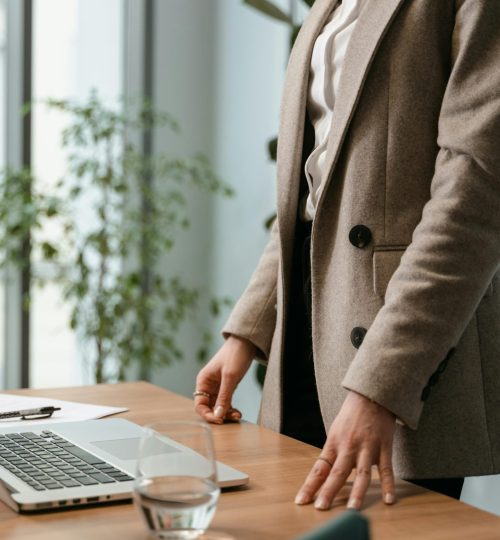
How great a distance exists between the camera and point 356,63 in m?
1.32

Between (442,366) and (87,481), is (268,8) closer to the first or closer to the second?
(442,366)

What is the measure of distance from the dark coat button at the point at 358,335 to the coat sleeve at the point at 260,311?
0.28 meters

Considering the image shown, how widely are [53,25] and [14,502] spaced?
3.63 meters

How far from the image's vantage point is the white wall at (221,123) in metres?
4.09

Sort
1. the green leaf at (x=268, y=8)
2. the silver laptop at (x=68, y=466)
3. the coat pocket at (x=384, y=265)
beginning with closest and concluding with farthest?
the silver laptop at (x=68, y=466)
the coat pocket at (x=384, y=265)
the green leaf at (x=268, y=8)

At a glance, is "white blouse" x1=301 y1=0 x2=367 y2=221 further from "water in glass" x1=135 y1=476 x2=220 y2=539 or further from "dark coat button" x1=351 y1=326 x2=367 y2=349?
"water in glass" x1=135 y1=476 x2=220 y2=539

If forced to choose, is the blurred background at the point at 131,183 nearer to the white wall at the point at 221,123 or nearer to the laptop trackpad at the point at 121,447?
the white wall at the point at 221,123

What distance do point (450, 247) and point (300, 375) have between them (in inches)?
18.4

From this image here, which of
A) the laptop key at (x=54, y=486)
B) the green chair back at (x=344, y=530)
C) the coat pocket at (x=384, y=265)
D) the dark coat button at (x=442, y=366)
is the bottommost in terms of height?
the laptop key at (x=54, y=486)

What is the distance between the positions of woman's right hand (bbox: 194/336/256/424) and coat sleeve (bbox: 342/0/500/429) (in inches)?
13.7

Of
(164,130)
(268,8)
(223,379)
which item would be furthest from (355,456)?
(164,130)

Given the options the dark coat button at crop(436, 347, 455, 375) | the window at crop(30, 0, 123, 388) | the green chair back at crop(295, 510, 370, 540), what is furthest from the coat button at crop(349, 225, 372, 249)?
the window at crop(30, 0, 123, 388)

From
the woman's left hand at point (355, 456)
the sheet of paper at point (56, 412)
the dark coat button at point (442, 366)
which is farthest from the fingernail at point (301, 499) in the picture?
the sheet of paper at point (56, 412)

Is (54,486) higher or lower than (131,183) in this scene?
lower
